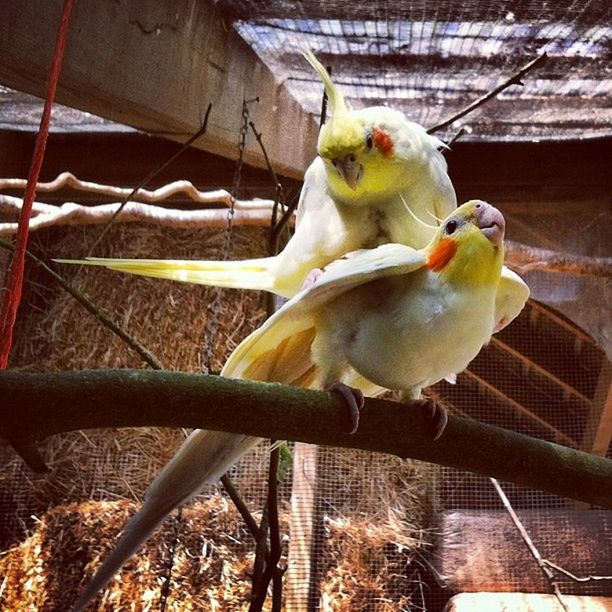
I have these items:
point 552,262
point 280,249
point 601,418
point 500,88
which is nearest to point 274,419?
point 500,88

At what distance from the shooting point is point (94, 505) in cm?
191

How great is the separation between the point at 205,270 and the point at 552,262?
1.15m

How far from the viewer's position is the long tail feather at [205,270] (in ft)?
2.78

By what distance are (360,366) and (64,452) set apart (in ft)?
4.59

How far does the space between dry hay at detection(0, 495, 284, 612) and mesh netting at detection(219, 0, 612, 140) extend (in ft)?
3.67

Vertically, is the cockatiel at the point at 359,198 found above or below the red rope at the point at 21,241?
above

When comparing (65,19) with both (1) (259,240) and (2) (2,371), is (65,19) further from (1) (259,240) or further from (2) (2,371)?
(1) (259,240)

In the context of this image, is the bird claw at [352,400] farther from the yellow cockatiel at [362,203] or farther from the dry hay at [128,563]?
the dry hay at [128,563]

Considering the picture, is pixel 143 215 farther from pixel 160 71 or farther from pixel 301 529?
pixel 301 529

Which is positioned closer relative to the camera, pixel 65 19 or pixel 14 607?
pixel 65 19

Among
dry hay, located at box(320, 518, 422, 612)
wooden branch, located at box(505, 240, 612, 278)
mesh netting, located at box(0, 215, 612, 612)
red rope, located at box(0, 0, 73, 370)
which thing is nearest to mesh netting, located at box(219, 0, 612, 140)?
wooden branch, located at box(505, 240, 612, 278)

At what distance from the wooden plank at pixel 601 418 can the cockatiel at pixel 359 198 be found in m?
1.15

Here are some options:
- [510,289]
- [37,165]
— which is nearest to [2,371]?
[37,165]

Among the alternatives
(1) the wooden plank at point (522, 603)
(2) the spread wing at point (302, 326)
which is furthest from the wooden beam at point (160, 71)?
(1) the wooden plank at point (522, 603)
